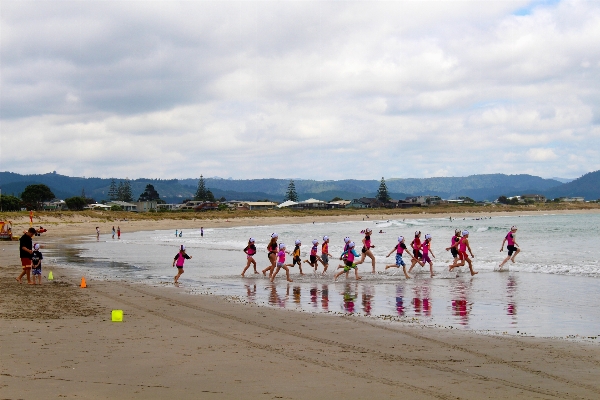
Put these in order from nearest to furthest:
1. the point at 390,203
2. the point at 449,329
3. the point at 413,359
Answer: the point at 413,359, the point at 449,329, the point at 390,203

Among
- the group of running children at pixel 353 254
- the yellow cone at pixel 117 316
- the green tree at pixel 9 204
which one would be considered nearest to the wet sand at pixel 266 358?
the yellow cone at pixel 117 316

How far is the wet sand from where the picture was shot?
6.98 metres

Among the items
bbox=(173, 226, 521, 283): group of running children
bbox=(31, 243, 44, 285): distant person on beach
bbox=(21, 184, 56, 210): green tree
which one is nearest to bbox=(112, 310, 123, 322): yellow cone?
bbox=(31, 243, 44, 285): distant person on beach

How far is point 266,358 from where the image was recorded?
8500mm

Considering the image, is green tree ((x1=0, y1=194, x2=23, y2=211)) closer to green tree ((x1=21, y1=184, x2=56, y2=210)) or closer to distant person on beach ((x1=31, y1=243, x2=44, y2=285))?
green tree ((x1=21, y1=184, x2=56, y2=210))

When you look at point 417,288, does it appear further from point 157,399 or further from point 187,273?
point 157,399

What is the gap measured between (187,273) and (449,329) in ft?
44.8

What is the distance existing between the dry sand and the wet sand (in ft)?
0.05

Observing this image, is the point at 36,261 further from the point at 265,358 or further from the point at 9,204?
the point at 9,204

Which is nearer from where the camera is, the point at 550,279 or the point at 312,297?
the point at 312,297

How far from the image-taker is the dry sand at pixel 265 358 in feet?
22.9

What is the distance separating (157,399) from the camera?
6.60 m

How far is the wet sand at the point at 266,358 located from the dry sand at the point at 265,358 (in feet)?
0.05

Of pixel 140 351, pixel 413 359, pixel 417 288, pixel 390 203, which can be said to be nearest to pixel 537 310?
pixel 417 288
